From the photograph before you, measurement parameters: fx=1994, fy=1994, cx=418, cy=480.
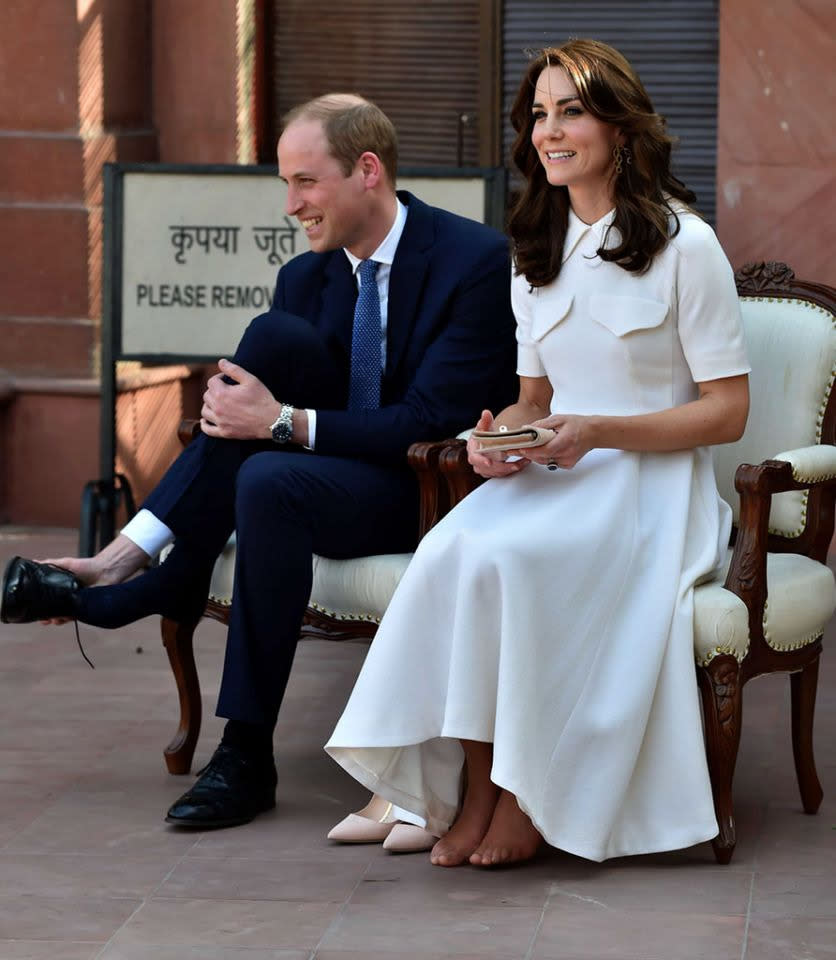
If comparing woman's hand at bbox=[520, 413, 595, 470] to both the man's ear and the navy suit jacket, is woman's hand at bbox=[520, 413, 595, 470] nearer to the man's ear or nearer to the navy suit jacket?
the navy suit jacket

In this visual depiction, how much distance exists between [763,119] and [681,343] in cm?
286

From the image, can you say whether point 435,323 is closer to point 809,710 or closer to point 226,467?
point 226,467

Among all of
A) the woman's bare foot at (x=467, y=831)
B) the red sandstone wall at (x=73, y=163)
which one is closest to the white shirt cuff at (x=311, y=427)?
the woman's bare foot at (x=467, y=831)

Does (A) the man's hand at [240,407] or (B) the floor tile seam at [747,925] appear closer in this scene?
(B) the floor tile seam at [747,925]

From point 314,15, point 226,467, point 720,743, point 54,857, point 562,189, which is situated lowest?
point 54,857

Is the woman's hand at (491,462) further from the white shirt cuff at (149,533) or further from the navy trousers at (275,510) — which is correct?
the white shirt cuff at (149,533)

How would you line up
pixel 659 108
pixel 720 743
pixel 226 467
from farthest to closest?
pixel 659 108, pixel 226 467, pixel 720 743

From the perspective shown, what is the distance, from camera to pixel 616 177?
404 cm

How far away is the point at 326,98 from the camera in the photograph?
178 inches

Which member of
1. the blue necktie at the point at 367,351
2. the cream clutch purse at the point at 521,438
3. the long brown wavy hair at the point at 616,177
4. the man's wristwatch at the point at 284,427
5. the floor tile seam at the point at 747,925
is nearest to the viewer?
the floor tile seam at the point at 747,925

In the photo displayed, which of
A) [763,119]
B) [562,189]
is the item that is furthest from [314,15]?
[562,189]

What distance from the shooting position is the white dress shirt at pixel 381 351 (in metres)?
4.39

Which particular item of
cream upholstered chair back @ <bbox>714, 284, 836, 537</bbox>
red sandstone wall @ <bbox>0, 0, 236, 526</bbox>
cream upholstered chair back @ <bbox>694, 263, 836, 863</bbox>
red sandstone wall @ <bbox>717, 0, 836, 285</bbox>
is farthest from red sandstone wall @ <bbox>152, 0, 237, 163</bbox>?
cream upholstered chair back @ <bbox>714, 284, 836, 537</bbox>

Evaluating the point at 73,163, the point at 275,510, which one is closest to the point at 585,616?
the point at 275,510
